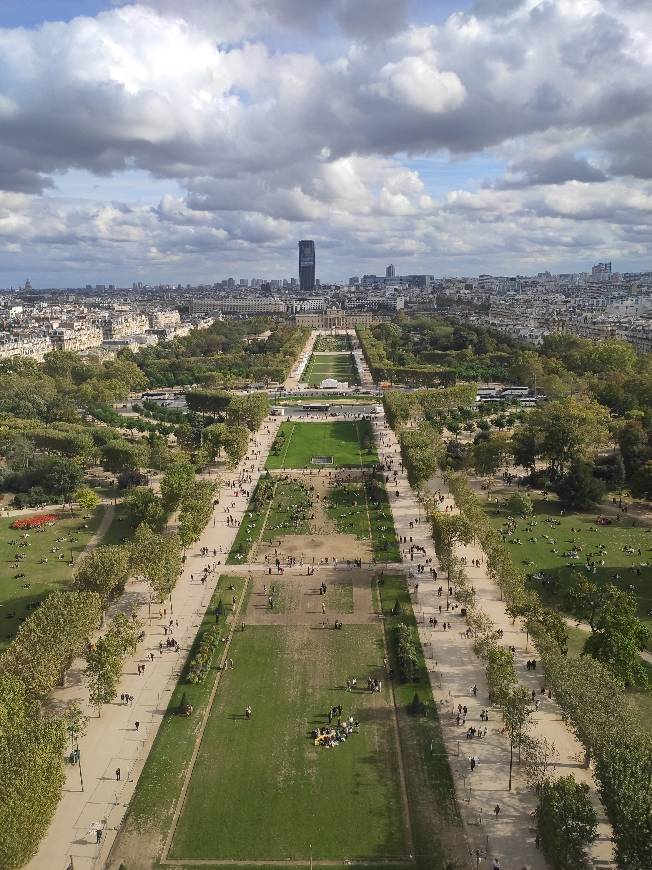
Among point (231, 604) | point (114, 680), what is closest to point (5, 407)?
point (231, 604)

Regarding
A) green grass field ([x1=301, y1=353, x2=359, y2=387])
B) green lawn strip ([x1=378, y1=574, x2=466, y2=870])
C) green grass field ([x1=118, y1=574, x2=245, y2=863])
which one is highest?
green grass field ([x1=301, y1=353, x2=359, y2=387])

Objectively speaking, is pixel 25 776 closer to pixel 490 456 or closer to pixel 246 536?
pixel 246 536

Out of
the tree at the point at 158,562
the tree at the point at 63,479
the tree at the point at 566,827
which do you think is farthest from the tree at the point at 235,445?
the tree at the point at 566,827

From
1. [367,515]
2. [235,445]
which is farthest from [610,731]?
[235,445]

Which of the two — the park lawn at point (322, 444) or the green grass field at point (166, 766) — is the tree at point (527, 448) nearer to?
the park lawn at point (322, 444)

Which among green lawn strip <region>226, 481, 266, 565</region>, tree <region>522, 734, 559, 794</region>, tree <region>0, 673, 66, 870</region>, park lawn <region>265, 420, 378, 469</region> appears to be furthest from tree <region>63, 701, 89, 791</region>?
park lawn <region>265, 420, 378, 469</region>

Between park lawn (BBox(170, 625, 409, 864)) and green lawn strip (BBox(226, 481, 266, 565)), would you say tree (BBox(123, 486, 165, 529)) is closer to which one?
green lawn strip (BBox(226, 481, 266, 565))
